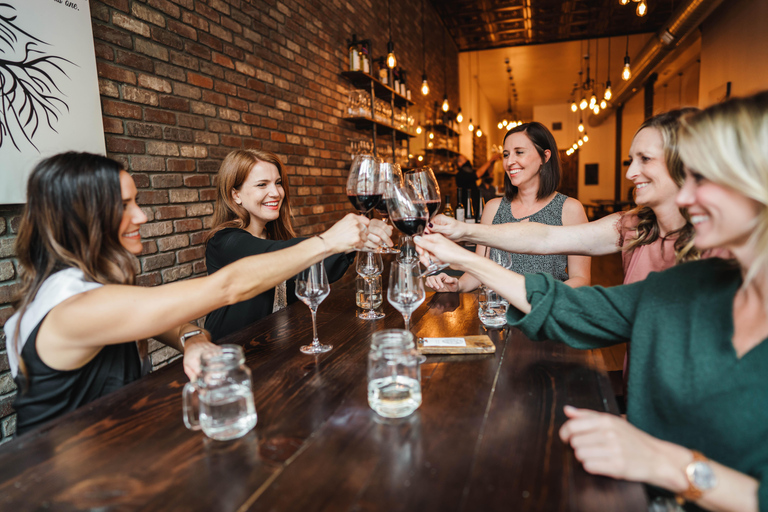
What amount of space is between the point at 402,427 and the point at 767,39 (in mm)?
6482

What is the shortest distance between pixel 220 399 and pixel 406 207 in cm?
66

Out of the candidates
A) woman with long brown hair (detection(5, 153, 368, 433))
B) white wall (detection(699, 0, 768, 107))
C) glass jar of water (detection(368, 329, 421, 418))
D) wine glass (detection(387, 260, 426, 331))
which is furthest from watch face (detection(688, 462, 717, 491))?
white wall (detection(699, 0, 768, 107))

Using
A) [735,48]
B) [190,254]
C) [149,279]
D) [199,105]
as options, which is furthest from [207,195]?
[735,48]

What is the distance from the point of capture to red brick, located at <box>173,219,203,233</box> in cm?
238

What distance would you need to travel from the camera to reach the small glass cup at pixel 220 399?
825mm

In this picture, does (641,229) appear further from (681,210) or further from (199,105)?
(199,105)

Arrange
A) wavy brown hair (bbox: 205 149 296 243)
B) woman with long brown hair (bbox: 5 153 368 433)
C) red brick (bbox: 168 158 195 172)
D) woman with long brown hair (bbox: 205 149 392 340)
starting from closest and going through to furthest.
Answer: woman with long brown hair (bbox: 5 153 368 433), woman with long brown hair (bbox: 205 149 392 340), wavy brown hair (bbox: 205 149 296 243), red brick (bbox: 168 158 195 172)

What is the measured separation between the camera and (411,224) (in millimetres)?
1251

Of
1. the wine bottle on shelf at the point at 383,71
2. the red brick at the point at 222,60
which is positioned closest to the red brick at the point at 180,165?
the red brick at the point at 222,60

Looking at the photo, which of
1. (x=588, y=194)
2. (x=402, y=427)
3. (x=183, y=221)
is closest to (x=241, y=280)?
(x=402, y=427)

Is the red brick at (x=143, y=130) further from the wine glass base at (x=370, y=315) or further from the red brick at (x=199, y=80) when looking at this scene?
the wine glass base at (x=370, y=315)

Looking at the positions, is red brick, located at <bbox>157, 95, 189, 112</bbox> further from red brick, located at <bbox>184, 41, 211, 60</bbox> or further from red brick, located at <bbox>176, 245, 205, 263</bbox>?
red brick, located at <bbox>176, 245, 205, 263</bbox>

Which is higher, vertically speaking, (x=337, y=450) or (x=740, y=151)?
(x=740, y=151)

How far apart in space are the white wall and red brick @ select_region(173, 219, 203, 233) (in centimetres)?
516
